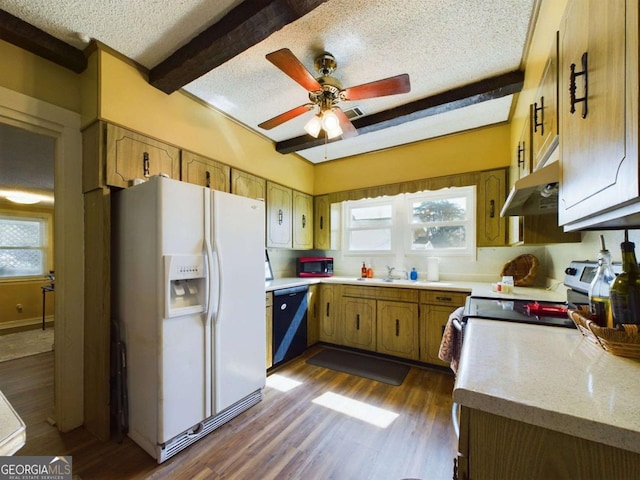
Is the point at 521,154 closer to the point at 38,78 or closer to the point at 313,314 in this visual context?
the point at 313,314

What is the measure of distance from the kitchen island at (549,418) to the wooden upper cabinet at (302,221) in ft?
9.59

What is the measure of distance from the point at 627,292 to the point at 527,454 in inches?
26.5

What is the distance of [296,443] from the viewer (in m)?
1.71

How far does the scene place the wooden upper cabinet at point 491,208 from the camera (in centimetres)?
265

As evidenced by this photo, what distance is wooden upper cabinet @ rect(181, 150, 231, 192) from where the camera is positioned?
7.36ft

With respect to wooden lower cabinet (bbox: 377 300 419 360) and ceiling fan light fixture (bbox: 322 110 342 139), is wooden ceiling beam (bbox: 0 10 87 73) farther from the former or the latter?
wooden lower cabinet (bbox: 377 300 419 360)

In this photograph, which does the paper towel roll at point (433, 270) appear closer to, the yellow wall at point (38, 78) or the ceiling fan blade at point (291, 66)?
the ceiling fan blade at point (291, 66)

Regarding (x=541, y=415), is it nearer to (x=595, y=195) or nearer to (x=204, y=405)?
(x=595, y=195)

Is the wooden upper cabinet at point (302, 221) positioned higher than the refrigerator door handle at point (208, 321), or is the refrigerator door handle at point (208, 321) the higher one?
the wooden upper cabinet at point (302, 221)

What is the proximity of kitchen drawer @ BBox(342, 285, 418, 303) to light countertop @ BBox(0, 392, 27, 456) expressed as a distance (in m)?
2.75

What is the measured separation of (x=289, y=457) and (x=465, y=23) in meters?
2.79

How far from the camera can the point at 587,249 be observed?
5.31ft

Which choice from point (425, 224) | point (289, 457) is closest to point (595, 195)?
point (289, 457)

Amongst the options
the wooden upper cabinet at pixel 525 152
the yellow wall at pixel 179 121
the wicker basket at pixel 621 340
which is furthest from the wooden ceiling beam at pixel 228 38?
the wicker basket at pixel 621 340
